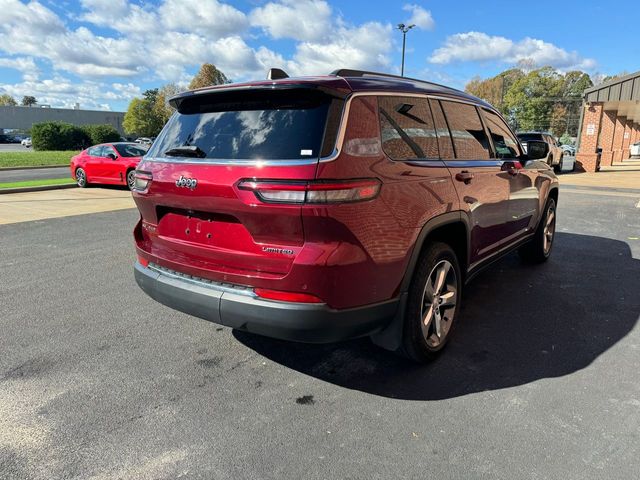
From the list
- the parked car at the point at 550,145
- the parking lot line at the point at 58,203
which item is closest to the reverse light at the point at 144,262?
the parking lot line at the point at 58,203

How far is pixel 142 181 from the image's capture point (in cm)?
315

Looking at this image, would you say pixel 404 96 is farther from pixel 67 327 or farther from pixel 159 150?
pixel 67 327

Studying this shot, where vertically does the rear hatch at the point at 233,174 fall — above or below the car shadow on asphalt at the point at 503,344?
above

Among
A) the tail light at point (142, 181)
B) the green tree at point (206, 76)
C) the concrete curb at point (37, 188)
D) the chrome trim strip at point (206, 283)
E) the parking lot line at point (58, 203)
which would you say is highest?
the green tree at point (206, 76)

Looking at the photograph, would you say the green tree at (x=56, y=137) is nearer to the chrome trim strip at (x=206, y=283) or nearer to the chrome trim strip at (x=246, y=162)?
the chrome trim strip at (x=206, y=283)

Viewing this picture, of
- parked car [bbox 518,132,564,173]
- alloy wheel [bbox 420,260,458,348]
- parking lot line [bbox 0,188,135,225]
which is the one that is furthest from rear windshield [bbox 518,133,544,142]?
alloy wheel [bbox 420,260,458,348]

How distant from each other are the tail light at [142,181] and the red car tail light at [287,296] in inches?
44.8

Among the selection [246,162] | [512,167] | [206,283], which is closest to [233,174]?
[246,162]

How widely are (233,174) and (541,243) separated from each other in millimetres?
4562

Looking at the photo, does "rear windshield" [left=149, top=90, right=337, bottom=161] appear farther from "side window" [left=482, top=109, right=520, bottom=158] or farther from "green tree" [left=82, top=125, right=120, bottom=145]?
"green tree" [left=82, top=125, right=120, bottom=145]

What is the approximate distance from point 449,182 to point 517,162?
173 cm

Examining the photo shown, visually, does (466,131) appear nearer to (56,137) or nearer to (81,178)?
(81,178)

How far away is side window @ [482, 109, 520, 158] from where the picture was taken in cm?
434

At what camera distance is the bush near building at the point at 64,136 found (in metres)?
38.3
